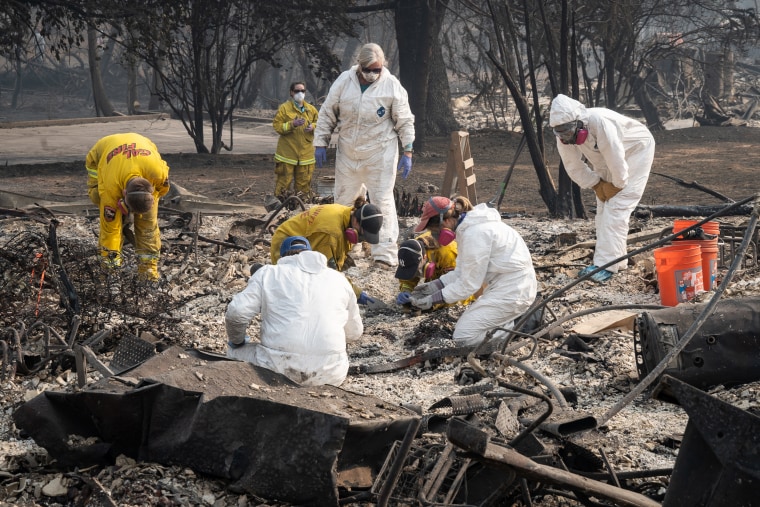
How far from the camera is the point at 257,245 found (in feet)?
28.3

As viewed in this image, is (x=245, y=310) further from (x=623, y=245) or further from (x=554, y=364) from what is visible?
(x=623, y=245)

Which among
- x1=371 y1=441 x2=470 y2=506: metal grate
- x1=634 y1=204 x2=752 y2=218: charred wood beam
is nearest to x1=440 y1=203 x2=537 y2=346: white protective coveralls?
x1=371 y1=441 x2=470 y2=506: metal grate

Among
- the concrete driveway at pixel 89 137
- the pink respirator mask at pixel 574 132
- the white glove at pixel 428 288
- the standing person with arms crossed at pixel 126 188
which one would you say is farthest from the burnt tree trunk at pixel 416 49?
the white glove at pixel 428 288

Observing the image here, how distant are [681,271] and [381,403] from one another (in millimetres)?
3014

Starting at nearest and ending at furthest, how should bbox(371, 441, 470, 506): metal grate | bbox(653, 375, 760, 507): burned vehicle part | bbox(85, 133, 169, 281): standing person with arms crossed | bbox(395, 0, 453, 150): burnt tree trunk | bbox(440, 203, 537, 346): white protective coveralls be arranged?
bbox(653, 375, 760, 507): burned vehicle part → bbox(371, 441, 470, 506): metal grate → bbox(440, 203, 537, 346): white protective coveralls → bbox(85, 133, 169, 281): standing person with arms crossed → bbox(395, 0, 453, 150): burnt tree trunk

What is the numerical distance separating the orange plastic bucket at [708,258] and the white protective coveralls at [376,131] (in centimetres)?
268

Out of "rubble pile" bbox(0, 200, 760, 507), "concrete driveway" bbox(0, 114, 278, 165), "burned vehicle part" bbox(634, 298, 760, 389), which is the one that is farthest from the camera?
"concrete driveway" bbox(0, 114, 278, 165)

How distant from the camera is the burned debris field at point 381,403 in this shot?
12.1ft

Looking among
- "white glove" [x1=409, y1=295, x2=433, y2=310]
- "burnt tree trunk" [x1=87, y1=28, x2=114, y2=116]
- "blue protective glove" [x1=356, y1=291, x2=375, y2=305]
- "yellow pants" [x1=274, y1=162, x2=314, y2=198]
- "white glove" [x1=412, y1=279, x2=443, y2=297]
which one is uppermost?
"burnt tree trunk" [x1=87, y1=28, x2=114, y2=116]

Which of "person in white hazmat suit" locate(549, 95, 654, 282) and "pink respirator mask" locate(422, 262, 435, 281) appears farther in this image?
"person in white hazmat suit" locate(549, 95, 654, 282)

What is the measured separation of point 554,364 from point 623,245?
241 centimetres

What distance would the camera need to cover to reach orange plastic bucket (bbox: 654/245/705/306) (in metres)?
6.55

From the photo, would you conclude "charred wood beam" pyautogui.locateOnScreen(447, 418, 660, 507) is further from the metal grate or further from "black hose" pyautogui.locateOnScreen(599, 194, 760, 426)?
"black hose" pyautogui.locateOnScreen(599, 194, 760, 426)

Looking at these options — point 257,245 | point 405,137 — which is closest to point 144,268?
point 257,245
